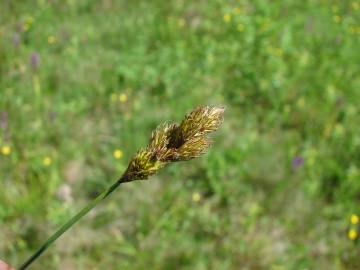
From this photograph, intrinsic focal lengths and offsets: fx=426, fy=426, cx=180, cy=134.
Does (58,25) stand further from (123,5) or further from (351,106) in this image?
(351,106)

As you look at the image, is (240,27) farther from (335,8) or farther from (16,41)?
(16,41)

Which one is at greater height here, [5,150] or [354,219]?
[5,150]

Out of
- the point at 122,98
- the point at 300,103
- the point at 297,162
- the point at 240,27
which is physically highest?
the point at 240,27

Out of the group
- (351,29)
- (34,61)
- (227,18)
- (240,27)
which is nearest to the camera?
(34,61)

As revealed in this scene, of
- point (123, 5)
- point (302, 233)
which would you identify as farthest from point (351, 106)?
point (123, 5)

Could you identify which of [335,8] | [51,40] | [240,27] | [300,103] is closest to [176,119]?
[300,103]

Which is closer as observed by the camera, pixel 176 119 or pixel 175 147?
pixel 175 147
